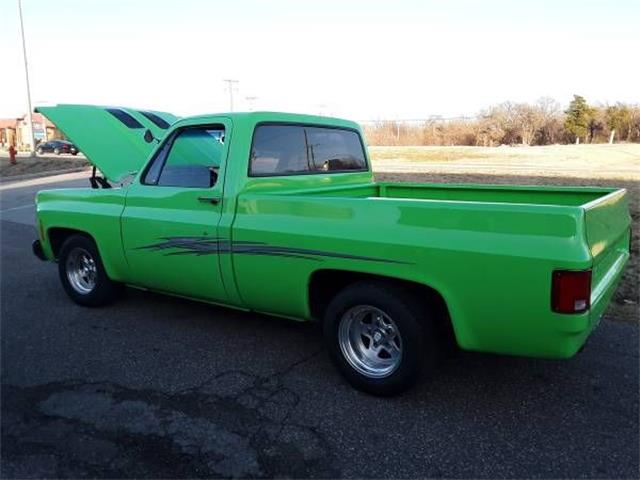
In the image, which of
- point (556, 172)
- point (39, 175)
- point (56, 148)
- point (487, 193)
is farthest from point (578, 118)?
point (56, 148)

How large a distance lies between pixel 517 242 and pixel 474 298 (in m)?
0.39

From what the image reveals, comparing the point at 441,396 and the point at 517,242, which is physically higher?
the point at 517,242

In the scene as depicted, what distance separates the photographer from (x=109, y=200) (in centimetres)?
509

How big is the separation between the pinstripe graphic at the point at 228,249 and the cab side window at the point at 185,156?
0.50 m

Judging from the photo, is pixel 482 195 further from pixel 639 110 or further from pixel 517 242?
pixel 639 110

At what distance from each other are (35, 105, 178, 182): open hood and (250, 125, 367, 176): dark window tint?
5.87ft

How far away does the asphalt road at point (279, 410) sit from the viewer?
2.95 m

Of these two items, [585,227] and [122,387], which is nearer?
[585,227]

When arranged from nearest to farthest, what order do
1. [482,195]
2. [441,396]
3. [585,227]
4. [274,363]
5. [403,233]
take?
[585,227] < [403,233] < [441,396] < [274,363] < [482,195]

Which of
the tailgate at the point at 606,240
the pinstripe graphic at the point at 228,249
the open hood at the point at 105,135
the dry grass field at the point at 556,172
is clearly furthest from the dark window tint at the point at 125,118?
the dry grass field at the point at 556,172

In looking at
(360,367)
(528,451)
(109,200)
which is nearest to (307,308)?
(360,367)

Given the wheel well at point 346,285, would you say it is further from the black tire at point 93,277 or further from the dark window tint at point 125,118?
the dark window tint at point 125,118

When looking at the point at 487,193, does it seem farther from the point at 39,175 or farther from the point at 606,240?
the point at 39,175

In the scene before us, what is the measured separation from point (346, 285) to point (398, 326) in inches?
22.4
